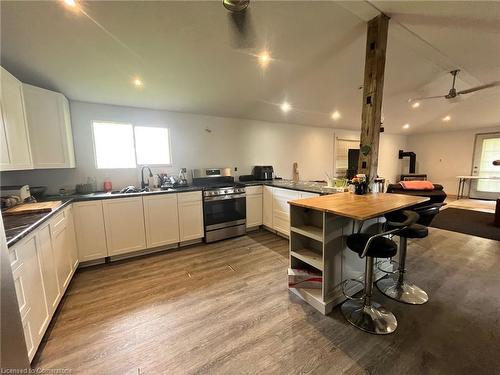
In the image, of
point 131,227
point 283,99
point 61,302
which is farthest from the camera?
point 283,99

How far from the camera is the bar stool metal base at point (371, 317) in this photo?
5.49 feet

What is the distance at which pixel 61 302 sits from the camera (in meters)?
2.05

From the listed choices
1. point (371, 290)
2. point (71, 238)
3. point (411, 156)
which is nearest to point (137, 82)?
point (71, 238)

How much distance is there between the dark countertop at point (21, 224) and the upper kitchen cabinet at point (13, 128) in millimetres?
490

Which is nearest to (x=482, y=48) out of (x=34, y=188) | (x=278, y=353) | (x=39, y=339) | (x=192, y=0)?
(x=192, y=0)

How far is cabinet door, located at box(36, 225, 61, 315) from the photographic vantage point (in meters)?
1.69

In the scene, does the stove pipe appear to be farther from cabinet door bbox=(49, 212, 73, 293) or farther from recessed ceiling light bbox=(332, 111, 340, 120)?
cabinet door bbox=(49, 212, 73, 293)

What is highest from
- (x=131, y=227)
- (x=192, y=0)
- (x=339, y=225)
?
(x=192, y=0)

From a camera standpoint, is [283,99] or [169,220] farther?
[283,99]

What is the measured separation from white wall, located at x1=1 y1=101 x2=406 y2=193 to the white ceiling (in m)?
0.24

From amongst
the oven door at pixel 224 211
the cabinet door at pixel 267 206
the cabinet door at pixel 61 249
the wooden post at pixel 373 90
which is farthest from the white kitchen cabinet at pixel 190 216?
the wooden post at pixel 373 90

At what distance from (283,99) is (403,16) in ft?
6.62

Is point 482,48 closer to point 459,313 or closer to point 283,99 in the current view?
point 283,99

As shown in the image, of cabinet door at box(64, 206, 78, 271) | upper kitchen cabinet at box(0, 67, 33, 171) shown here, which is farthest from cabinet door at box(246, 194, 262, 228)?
upper kitchen cabinet at box(0, 67, 33, 171)
